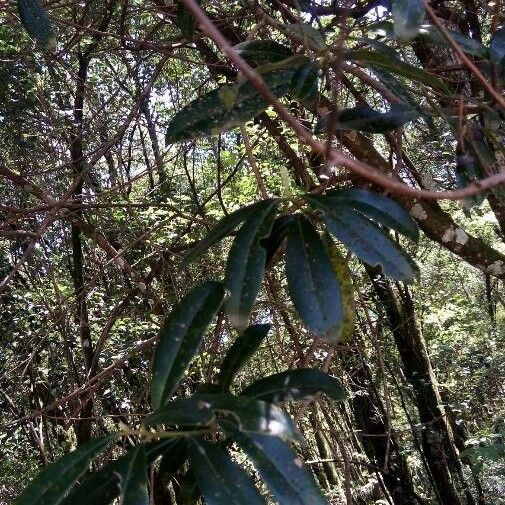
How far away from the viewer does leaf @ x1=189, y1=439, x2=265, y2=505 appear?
0.55 metres

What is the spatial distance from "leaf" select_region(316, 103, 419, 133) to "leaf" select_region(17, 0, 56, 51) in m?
0.51

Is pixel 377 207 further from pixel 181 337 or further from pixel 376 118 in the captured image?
pixel 181 337

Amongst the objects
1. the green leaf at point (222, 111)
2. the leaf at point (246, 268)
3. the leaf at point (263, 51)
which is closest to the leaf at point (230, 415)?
the leaf at point (246, 268)

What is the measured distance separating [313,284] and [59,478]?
0.31 m

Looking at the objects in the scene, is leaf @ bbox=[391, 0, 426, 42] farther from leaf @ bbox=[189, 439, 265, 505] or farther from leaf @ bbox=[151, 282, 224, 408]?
leaf @ bbox=[189, 439, 265, 505]

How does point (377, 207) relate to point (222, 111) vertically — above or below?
below

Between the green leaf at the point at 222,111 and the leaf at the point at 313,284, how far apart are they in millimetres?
170

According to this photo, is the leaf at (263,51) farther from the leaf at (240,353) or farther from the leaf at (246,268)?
the leaf at (240,353)

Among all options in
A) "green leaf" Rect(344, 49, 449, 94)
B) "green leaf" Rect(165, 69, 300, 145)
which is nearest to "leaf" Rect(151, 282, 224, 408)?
"green leaf" Rect(165, 69, 300, 145)

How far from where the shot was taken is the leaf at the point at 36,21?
3.43 ft

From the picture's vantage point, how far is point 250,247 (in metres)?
0.70

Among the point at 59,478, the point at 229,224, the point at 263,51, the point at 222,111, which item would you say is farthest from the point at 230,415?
the point at 263,51

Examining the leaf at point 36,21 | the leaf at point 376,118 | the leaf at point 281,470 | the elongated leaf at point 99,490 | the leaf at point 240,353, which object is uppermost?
the leaf at point 36,21

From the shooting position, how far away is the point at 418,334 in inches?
126
